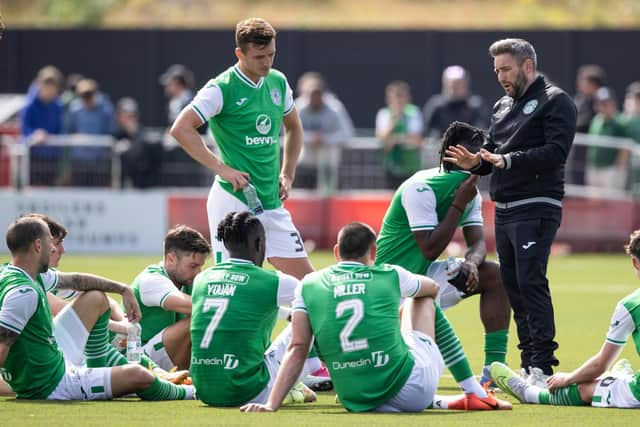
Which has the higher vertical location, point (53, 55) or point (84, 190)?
point (53, 55)

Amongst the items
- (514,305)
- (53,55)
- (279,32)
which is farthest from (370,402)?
(53,55)

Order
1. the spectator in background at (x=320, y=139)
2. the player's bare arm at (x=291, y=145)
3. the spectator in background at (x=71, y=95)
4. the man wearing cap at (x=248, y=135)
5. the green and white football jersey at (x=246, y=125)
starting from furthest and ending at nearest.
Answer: the spectator in background at (x=71, y=95)
the spectator in background at (x=320, y=139)
the player's bare arm at (x=291, y=145)
the green and white football jersey at (x=246, y=125)
the man wearing cap at (x=248, y=135)

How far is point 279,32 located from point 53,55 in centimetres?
474

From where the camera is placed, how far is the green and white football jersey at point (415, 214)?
9.66m

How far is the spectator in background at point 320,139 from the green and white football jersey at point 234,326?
40.6ft

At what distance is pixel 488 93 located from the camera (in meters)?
26.6

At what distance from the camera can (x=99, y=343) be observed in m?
9.10

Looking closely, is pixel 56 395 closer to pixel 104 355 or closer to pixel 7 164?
pixel 104 355

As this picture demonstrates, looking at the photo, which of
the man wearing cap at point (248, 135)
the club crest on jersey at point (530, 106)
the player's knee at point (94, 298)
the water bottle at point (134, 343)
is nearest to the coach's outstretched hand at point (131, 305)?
the player's knee at point (94, 298)

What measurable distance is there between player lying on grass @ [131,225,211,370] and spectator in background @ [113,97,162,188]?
11618 mm

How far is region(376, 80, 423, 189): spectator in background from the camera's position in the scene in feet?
68.6

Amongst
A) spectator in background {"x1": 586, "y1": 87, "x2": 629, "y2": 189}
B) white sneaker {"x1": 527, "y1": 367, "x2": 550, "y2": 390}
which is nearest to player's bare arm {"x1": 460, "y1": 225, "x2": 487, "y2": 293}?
white sneaker {"x1": 527, "y1": 367, "x2": 550, "y2": 390}

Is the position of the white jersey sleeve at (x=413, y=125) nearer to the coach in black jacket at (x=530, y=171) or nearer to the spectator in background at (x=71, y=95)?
the spectator in background at (x=71, y=95)

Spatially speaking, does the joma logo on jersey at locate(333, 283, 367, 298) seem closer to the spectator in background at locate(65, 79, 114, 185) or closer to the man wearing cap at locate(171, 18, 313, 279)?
the man wearing cap at locate(171, 18, 313, 279)
